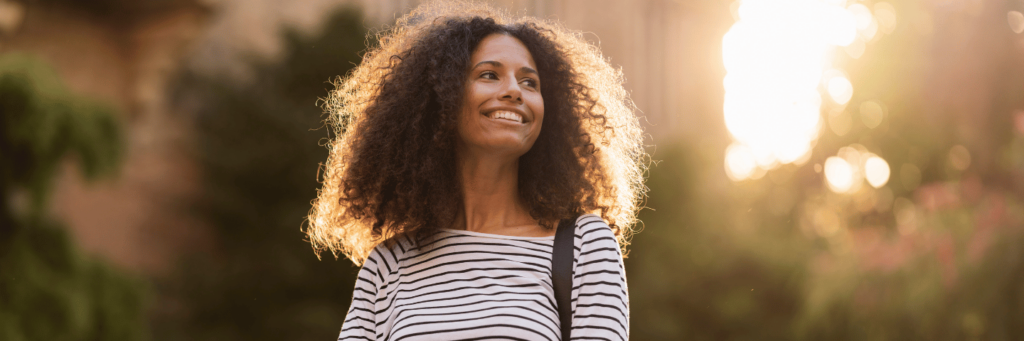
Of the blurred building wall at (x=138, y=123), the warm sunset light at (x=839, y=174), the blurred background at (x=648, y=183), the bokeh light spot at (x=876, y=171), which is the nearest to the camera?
the blurred background at (x=648, y=183)

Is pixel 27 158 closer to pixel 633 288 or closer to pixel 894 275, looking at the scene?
pixel 633 288

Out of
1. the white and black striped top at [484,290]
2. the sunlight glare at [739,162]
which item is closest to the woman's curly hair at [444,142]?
the white and black striped top at [484,290]

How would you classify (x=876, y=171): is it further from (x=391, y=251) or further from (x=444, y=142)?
(x=391, y=251)

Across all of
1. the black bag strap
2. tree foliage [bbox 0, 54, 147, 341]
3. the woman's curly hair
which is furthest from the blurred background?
the black bag strap

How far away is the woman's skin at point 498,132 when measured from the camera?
7.05 feet

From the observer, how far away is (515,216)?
7.33 ft

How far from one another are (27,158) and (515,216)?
411 cm

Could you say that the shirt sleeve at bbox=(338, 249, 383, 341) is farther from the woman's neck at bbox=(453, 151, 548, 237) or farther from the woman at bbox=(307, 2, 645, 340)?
the woman's neck at bbox=(453, 151, 548, 237)

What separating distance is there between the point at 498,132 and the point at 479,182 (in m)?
0.20

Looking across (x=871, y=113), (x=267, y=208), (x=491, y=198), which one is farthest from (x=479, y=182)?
(x=871, y=113)

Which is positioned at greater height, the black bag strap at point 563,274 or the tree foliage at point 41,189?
the tree foliage at point 41,189

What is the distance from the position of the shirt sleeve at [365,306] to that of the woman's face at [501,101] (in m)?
0.45

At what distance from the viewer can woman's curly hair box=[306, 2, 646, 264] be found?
2266 millimetres

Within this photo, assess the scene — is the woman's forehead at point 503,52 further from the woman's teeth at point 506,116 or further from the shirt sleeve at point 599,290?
the shirt sleeve at point 599,290
